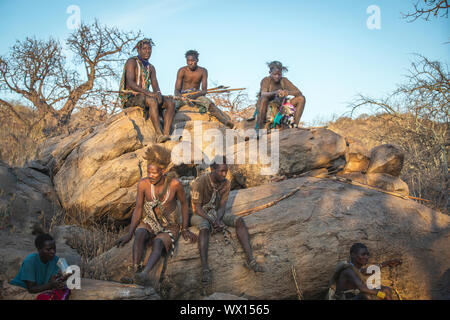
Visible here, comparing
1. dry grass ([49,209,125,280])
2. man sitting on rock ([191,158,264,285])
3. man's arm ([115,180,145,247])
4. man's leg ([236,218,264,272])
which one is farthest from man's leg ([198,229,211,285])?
dry grass ([49,209,125,280])

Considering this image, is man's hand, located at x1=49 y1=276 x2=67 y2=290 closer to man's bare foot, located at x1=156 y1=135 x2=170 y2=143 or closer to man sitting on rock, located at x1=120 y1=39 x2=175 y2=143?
man's bare foot, located at x1=156 y1=135 x2=170 y2=143

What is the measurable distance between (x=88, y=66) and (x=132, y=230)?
387 inches

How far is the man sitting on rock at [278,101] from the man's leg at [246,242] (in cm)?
335

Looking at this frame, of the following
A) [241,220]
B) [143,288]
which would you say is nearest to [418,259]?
[241,220]

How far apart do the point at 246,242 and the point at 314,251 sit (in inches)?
31.6

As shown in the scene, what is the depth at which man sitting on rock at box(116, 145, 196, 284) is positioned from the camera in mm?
4266

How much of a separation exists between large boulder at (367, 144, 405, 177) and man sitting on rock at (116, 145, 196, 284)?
3.93 meters

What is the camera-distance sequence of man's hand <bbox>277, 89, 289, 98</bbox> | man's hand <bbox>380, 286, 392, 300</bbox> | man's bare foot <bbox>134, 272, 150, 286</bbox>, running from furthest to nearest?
man's hand <bbox>277, 89, 289, 98</bbox> < man's bare foot <bbox>134, 272, 150, 286</bbox> < man's hand <bbox>380, 286, 392, 300</bbox>

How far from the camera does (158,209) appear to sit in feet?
14.6

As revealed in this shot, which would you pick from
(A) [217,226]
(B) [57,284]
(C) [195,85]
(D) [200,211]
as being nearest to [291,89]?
(C) [195,85]

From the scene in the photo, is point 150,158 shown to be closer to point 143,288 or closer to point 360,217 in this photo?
point 143,288

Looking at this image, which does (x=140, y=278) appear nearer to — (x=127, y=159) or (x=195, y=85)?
(x=127, y=159)

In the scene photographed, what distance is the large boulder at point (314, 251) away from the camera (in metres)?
4.09

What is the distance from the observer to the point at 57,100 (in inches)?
483
